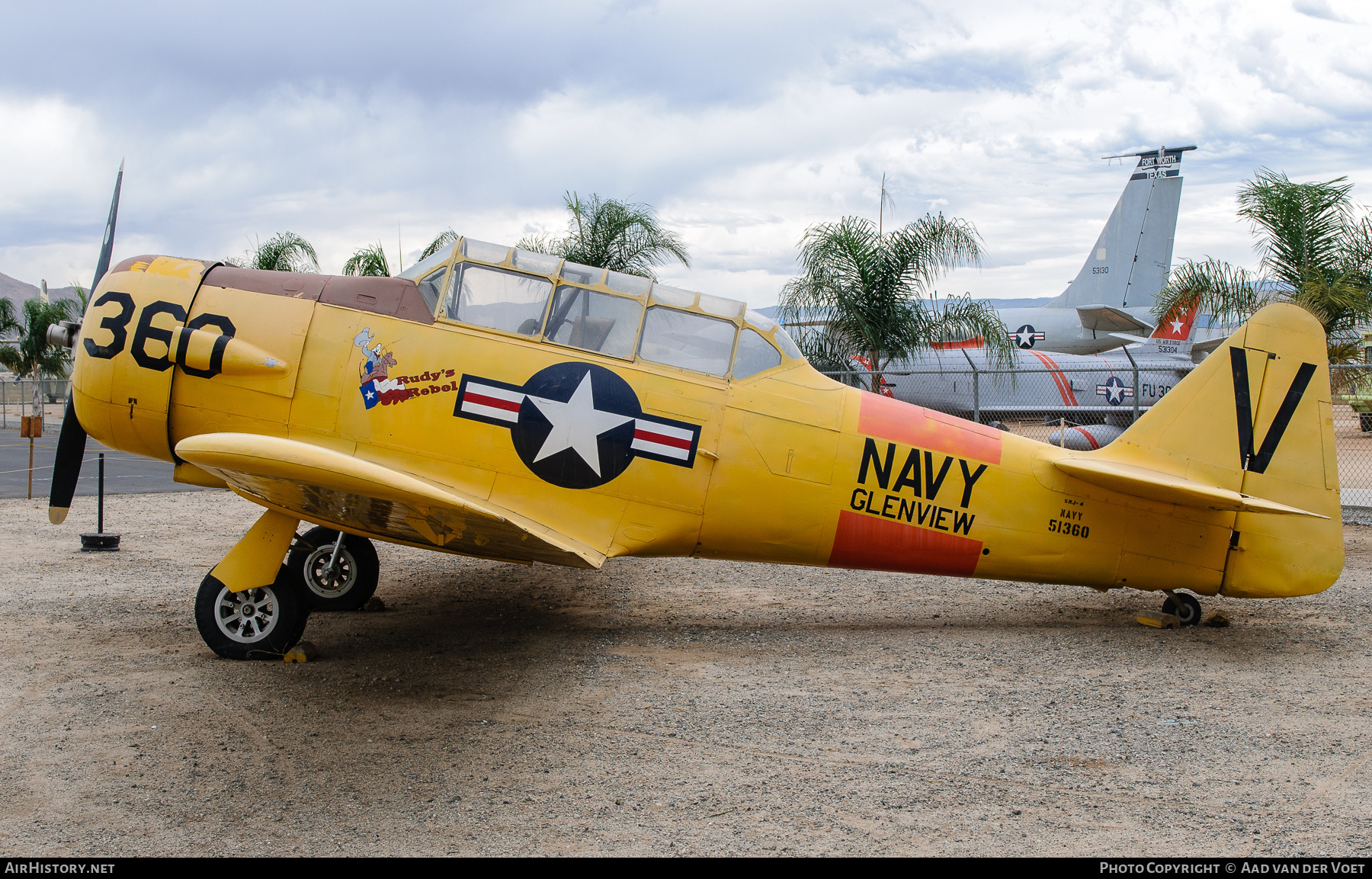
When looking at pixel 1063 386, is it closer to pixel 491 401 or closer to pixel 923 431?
pixel 923 431

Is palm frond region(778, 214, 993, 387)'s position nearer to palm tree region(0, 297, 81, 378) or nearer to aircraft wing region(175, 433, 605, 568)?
aircraft wing region(175, 433, 605, 568)

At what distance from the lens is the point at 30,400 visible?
44.8m

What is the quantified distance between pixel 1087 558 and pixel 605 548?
3.36 meters

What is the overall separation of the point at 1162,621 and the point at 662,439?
395cm

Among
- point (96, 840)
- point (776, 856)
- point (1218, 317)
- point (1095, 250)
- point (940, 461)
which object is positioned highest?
point (1095, 250)

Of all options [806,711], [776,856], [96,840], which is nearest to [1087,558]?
[806,711]

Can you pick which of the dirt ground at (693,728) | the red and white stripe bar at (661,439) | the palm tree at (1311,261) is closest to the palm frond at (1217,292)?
the palm tree at (1311,261)

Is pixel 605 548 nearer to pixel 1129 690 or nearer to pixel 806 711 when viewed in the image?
pixel 806 711

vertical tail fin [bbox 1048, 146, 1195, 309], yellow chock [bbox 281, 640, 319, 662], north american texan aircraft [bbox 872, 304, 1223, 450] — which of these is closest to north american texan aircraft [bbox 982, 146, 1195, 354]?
vertical tail fin [bbox 1048, 146, 1195, 309]

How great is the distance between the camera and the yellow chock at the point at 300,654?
5.59 metres

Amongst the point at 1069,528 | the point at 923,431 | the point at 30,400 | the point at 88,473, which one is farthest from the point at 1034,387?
the point at 30,400

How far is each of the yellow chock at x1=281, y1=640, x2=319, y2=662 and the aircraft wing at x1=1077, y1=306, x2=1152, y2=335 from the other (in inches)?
784

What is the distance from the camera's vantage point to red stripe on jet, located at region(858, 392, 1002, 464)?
6.09 meters

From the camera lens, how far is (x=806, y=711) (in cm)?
489
